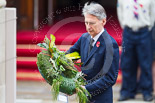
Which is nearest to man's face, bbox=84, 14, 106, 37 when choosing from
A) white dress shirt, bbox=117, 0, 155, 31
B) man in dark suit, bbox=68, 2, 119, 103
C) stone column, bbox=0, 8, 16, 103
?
man in dark suit, bbox=68, 2, 119, 103

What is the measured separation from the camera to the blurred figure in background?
6.09m

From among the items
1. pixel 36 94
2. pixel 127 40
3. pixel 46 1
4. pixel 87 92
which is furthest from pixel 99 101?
pixel 46 1

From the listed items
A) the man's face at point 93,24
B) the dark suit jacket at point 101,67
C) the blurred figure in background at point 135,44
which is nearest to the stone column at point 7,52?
the dark suit jacket at point 101,67

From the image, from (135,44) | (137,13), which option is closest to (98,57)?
(137,13)

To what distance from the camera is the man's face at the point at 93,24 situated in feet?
10.4

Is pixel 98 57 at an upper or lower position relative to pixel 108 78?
upper

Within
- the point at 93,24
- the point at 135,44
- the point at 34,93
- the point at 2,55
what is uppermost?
the point at 93,24

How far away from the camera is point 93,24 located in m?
3.18

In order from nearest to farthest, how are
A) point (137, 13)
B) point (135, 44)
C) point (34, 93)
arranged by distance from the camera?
point (137, 13) < point (135, 44) < point (34, 93)

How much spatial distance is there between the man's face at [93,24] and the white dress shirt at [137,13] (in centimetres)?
293

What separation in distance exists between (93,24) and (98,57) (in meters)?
0.26

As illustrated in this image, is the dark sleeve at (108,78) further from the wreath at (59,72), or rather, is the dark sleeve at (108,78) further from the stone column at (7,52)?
the stone column at (7,52)

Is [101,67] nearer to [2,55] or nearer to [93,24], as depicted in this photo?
[93,24]

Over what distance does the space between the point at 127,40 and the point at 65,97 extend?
320 centimetres
